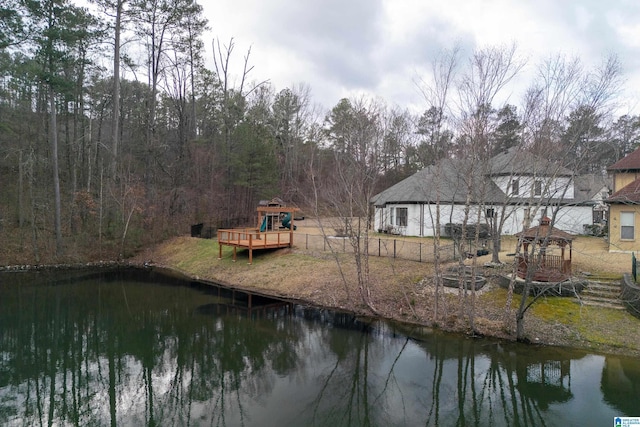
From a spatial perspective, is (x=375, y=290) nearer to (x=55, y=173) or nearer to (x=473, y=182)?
(x=473, y=182)

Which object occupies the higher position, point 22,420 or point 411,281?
point 411,281

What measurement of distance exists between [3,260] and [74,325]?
11705 millimetres

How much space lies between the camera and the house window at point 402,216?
2227 centimetres

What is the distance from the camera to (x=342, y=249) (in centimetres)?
1728

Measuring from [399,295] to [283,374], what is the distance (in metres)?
5.30

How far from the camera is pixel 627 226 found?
609 inches

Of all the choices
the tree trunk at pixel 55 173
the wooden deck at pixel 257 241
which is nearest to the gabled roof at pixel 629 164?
the wooden deck at pixel 257 241

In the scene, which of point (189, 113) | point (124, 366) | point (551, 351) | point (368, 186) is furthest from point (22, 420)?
point (189, 113)

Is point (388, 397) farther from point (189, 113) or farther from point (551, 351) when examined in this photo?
point (189, 113)

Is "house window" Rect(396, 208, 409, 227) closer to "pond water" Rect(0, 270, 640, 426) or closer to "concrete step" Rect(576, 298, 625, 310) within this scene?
"pond water" Rect(0, 270, 640, 426)

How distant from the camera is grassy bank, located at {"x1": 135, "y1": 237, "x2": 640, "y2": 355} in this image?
30.0 feet

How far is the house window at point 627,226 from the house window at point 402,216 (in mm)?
10137

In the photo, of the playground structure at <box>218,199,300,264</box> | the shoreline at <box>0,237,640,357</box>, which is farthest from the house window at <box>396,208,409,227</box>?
the shoreline at <box>0,237,640,357</box>

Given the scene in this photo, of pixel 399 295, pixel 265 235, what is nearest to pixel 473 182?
pixel 399 295
